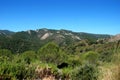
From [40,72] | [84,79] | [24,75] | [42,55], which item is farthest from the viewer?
[42,55]

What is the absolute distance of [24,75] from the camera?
9805 millimetres

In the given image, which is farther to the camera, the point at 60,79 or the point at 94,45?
the point at 94,45

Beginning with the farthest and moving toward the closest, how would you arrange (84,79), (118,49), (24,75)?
(84,79)
(24,75)
(118,49)

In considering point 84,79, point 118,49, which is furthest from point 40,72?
point 118,49

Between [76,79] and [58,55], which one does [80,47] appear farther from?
[76,79]

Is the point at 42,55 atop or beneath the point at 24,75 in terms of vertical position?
beneath

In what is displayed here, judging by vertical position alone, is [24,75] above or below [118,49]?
below

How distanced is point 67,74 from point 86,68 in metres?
1.25

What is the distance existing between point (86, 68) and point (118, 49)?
4746mm

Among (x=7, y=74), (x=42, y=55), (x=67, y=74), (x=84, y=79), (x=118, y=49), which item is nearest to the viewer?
(x=118, y=49)

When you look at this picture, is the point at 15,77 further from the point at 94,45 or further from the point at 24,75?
the point at 94,45

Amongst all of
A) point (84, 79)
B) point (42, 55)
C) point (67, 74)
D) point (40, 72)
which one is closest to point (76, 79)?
point (84, 79)

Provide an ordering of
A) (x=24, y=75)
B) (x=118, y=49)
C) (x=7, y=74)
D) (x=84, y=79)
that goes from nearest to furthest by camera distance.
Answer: (x=118, y=49), (x=7, y=74), (x=24, y=75), (x=84, y=79)

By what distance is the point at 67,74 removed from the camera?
1314 centimetres
